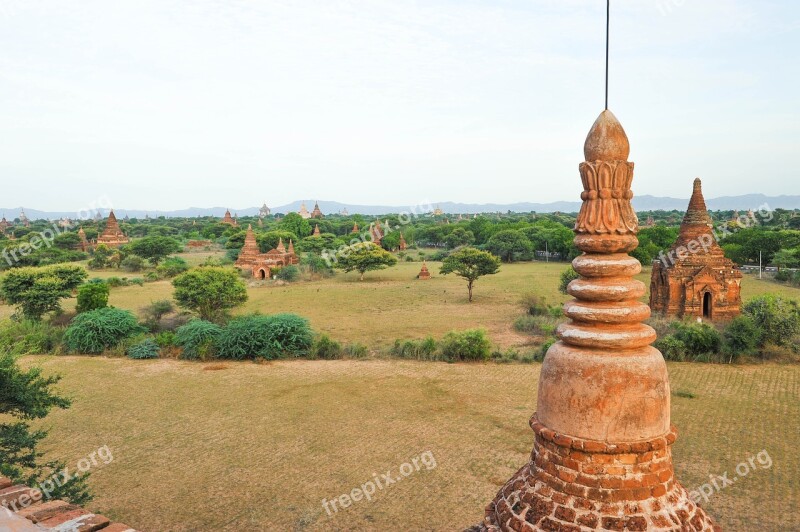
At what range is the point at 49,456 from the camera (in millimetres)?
11148

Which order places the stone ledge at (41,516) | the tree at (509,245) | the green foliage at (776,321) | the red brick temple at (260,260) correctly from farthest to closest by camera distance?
the tree at (509,245)
the red brick temple at (260,260)
the green foliage at (776,321)
the stone ledge at (41,516)

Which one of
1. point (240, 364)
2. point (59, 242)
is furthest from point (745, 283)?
point (59, 242)

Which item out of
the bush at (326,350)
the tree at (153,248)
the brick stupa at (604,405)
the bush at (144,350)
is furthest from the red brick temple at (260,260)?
the brick stupa at (604,405)

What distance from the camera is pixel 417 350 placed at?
18.8 metres

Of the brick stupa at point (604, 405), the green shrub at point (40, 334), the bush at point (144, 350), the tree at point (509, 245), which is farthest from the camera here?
the tree at point (509, 245)

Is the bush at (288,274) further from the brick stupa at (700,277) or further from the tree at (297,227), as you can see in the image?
the tree at (297,227)

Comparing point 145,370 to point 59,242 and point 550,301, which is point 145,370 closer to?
point 550,301

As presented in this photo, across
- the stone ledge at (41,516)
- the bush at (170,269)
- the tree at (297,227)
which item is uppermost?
the tree at (297,227)

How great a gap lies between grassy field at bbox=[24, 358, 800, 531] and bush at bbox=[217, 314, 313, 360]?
1044mm

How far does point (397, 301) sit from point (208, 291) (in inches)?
421

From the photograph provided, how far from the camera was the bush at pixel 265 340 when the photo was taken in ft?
62.3

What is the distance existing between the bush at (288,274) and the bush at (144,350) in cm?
1963

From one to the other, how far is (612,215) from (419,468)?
851 centimetres

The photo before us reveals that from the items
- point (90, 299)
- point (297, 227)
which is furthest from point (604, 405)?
point (297, 227)
